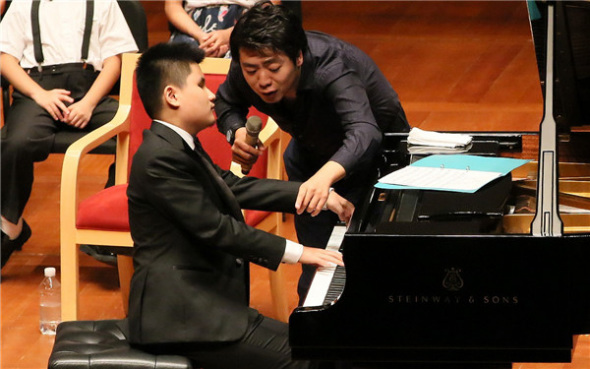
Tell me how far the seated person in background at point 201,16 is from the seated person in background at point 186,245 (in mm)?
1973

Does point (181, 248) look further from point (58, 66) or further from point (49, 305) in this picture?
point (58, 66)

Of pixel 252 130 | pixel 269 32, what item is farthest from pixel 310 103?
pixel 269 32

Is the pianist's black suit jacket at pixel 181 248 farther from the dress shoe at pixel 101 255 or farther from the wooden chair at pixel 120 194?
the dress shoe at pixel 101 255

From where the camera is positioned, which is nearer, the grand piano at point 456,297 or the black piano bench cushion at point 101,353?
the grand piano at point 456,297

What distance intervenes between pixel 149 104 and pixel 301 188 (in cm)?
46

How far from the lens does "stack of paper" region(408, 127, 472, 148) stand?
10.6 ft

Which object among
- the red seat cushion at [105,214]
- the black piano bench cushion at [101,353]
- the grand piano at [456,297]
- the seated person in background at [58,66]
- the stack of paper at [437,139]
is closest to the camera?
the grand piano at [456,297]

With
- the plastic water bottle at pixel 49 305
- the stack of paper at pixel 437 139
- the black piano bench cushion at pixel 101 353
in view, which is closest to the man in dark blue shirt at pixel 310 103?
the stack of paper at pixel 437 139

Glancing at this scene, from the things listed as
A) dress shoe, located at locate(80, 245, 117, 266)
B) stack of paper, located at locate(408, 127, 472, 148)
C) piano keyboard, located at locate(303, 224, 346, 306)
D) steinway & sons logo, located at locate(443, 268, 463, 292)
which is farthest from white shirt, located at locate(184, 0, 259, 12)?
steinway & sons logo, located at locate(443, 268, 463, 292)

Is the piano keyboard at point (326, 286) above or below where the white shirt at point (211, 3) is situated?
above

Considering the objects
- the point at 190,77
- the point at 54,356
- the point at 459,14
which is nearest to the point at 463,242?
the point at 190,77

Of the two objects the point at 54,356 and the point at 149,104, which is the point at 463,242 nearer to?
the point at 149,104

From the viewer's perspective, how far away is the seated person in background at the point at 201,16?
4.77m

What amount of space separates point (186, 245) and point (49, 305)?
1.73 m
